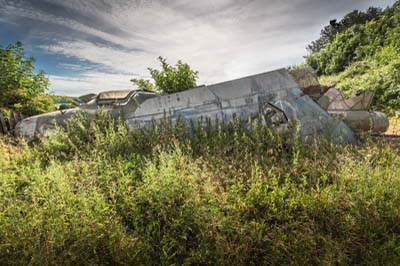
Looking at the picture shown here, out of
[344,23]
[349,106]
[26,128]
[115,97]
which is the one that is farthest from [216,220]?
[344,23]

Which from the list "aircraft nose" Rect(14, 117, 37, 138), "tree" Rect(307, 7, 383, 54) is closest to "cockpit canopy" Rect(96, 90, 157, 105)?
"aircraft nose" Rect(14, 117, 37, 138)

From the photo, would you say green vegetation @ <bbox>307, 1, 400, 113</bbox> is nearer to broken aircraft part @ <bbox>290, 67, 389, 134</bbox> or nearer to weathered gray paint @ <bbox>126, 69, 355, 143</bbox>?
broken aircraft part @ <bbox>290, 67, 389, 134</bbox>

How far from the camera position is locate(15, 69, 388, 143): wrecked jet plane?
3842 mm

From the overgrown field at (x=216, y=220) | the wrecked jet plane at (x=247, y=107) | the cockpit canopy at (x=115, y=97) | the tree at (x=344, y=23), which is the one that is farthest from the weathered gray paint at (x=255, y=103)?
the tree at (x=344, y=23)

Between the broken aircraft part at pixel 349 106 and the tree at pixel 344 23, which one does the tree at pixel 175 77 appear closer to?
the broken aircraft part at pixel 349 106

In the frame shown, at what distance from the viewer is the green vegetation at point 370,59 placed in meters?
9.45

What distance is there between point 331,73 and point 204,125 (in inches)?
865

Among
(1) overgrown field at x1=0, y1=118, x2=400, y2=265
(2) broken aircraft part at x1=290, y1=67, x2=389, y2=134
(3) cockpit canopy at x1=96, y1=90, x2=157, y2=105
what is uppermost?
(3) cockpit canopy at x1=96, y1=90, x2=157, y2=105

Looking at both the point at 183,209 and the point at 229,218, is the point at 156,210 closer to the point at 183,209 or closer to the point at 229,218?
the point at 183,209

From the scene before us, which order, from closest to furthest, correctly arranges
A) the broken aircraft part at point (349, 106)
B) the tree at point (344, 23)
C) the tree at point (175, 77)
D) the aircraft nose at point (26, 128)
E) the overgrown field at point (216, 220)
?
the overgrown field at point (216, 220)
the broken aircraft part at point (349, 106)
the aircraft nose at point (26, 128)
the tree at point (175, 77)
the tree at point (344, 23)

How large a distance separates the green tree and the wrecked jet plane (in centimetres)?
223

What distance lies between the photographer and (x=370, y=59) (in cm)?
1473

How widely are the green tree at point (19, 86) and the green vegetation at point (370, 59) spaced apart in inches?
593

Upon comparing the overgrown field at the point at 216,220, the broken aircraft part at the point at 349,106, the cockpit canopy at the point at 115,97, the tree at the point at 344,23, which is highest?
the tree at the point at 344,23
